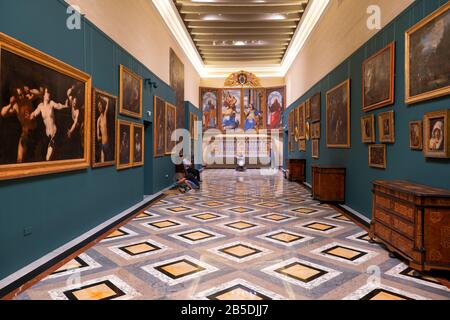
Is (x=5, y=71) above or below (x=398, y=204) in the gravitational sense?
above

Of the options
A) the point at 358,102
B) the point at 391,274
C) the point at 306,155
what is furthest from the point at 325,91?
the point at 391,274

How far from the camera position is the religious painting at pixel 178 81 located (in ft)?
42.4

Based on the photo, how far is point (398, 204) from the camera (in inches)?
160

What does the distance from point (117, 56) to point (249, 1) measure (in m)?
5.93

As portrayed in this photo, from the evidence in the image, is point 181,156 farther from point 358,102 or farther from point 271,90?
point 271,90

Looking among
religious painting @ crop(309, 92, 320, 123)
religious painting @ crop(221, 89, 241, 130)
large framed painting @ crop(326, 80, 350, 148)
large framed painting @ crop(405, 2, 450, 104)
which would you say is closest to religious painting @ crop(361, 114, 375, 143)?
large framed painting @ crop(326, 80, 350, 148)

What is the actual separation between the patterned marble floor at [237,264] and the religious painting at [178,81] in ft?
25.6

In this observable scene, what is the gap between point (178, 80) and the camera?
14234mm

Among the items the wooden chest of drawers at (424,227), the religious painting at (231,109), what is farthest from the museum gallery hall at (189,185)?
the religious painting at (231,109)

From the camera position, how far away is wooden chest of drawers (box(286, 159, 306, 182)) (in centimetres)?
1369

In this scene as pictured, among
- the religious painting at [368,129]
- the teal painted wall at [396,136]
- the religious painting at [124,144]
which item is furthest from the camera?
the religious painting at [124,144]

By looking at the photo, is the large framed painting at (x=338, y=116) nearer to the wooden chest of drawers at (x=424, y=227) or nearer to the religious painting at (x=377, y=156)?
the religious painting at (x=377, y=156)

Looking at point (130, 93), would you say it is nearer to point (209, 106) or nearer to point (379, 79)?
point (379, 79)

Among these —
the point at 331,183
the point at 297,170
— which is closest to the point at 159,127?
the point at 331,183
